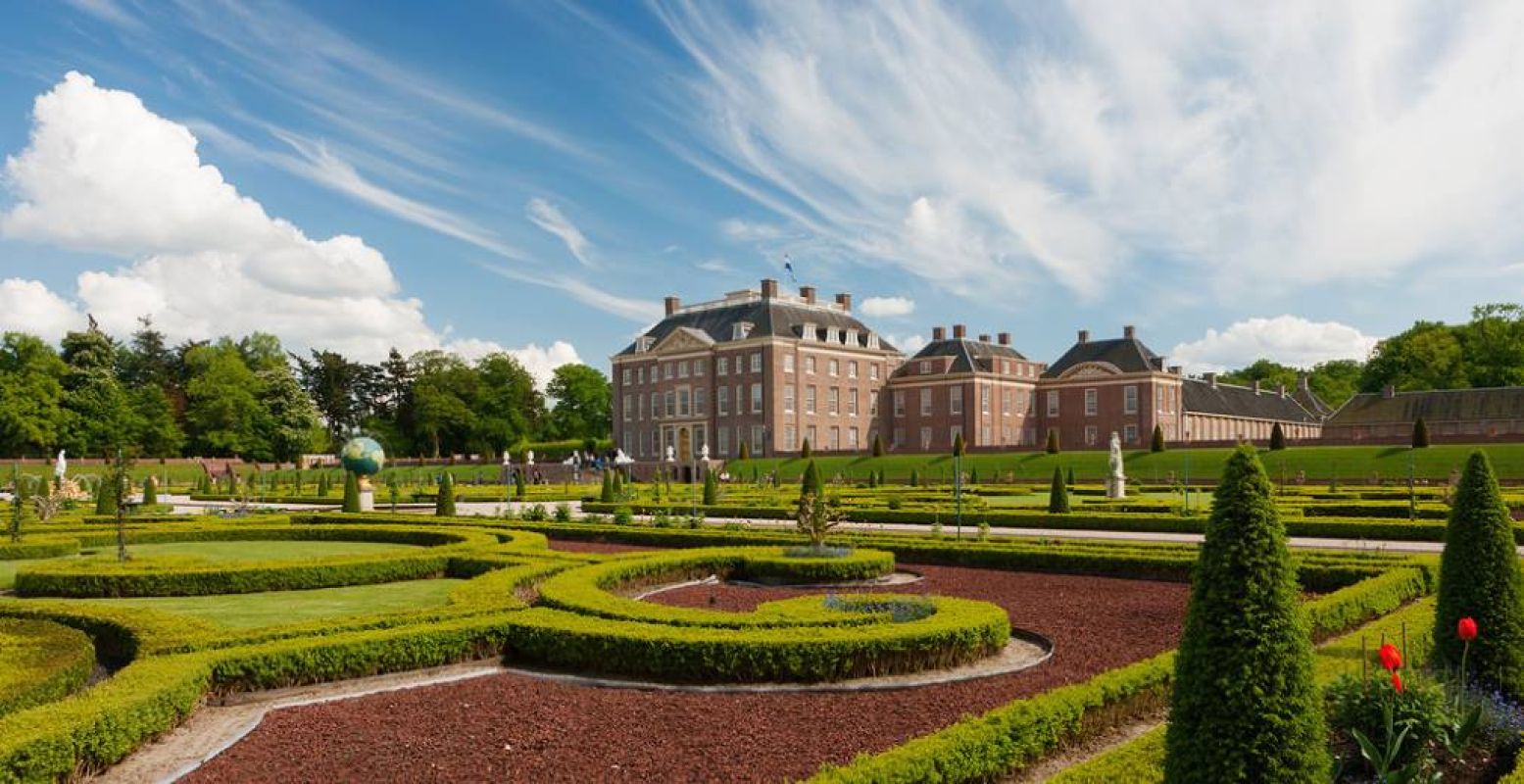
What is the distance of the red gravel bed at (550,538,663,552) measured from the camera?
19734 mm

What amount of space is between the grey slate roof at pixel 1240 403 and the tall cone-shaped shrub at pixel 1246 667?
239 feet

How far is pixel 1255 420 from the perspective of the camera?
83.1m

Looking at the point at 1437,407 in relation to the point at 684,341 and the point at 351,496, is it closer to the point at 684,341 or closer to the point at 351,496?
the point at 684,341

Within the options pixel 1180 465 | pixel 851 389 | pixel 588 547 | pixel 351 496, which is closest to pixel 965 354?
pixel 851 389

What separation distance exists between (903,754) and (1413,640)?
18.7 ft

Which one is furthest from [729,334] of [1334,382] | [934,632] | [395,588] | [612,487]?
[1334,382]

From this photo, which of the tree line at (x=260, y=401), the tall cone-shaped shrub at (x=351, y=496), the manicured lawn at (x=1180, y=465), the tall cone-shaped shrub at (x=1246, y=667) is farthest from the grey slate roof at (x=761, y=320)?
the tall cone-shaped shrub at (x=1246, y=667)

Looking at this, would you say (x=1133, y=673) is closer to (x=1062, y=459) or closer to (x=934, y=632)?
(x=934, y=632)

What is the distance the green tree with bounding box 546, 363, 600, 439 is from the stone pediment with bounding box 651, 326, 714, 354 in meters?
28.0

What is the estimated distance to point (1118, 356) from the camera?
69312 millimetres

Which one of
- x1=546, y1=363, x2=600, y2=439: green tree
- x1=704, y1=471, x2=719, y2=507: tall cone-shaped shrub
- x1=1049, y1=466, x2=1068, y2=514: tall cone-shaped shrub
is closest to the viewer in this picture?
x1=1049, y1=466, x2=1068, y2=514: tall cone-shaped shrub

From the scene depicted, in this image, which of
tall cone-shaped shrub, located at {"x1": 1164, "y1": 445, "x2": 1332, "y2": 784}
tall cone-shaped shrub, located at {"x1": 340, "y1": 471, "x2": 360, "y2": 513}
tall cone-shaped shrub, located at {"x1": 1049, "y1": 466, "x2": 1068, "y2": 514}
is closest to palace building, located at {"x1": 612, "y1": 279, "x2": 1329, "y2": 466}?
tall cone-shaped shrub, located at {"x1": 340, "y1": 471, "x2": 360, "y2": 513}

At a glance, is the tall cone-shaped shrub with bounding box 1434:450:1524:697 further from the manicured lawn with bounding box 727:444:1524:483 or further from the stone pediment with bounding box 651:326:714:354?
the stone pediment with bounding box 651:326:714:354

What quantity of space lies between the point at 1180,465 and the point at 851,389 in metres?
28.4
